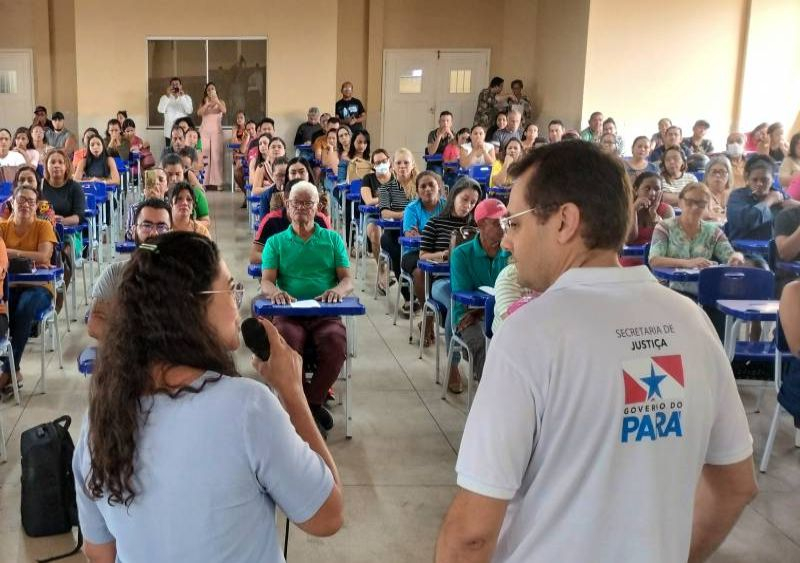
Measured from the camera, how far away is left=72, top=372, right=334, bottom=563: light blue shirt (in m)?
1.21

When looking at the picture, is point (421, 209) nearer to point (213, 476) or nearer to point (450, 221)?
point (450, 221)

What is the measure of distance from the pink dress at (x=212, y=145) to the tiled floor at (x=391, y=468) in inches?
339

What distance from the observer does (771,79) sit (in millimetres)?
11445

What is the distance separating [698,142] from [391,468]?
8.43m

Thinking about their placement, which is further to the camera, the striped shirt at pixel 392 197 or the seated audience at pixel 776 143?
the seated audience at pixel 776 143

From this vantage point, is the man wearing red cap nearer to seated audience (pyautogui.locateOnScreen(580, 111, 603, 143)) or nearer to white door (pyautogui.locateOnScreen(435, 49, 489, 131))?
seated audience (pyautogui.locateOnScreen(580, 111, 603, 143))

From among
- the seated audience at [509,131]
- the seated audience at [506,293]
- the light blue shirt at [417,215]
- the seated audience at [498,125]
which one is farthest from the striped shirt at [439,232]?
the seated audience at [498,125]

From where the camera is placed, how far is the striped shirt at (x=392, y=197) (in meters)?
7.15

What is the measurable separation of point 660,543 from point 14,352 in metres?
4.10

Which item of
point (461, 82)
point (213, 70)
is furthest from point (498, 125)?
point (213, 70)

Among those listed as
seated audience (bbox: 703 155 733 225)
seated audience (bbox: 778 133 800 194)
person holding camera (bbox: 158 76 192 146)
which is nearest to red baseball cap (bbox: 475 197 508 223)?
seated audience (bbox: 703 155 733 225)

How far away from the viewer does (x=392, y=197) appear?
7160 mm

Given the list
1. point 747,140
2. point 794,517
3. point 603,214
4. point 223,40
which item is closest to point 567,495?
point 603,214

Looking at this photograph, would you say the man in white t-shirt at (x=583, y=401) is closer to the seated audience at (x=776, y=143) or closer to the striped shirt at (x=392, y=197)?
the striped shirt at (x=392, y=197)
